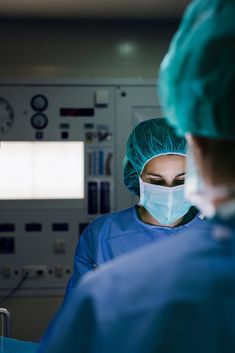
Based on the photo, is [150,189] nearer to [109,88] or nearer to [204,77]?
[204,77]

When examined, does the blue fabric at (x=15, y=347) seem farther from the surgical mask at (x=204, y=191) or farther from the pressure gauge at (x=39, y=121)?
the pressure gauge at (x=39, y=121)

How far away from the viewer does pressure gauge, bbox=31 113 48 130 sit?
347 cm

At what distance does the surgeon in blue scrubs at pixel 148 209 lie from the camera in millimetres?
1997

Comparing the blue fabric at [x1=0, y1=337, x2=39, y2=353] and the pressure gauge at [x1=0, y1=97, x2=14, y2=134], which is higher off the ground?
→ the pressure gauge at [x1=0, y1=97, x2=14, y2=134]

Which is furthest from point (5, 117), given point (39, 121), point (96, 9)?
point (96, 9)

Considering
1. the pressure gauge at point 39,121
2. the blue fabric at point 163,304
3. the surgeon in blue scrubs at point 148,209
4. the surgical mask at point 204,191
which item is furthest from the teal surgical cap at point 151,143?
the pressure gauge at point 39,121

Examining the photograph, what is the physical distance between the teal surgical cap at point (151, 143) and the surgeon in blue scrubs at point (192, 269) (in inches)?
45.0

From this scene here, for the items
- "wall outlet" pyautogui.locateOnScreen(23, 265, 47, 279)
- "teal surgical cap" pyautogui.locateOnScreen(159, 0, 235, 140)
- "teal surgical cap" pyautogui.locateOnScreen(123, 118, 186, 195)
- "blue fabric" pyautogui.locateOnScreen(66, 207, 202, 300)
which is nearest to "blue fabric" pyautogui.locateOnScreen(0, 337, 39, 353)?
"blue fabric" pyautogui.locateOnScreen(66, 207, 202, 300)

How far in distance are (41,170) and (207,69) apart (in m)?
2.70

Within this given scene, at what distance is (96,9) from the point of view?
10.9 ft

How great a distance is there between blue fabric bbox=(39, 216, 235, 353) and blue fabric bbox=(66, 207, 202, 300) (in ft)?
4.05

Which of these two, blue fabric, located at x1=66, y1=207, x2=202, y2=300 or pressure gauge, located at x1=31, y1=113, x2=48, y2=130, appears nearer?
blue fabric, located at x1=66, y1=207, x2=202, y2=300

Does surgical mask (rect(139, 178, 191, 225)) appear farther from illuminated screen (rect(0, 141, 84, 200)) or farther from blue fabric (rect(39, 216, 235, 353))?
illuminated screen (rect(0, 141, 84, 200))

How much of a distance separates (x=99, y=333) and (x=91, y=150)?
2737 millimetres
